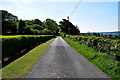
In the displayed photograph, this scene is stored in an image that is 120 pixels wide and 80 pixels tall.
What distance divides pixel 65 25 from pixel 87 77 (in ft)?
262

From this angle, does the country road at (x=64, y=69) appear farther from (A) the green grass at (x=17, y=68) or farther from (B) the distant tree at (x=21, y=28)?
(B) the distant tree at (x=21, y=28)

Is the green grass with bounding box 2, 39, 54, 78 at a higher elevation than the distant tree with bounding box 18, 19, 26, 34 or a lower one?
lower

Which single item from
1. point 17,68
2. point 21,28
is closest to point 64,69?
point 17,68

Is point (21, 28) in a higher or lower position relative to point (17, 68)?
higher

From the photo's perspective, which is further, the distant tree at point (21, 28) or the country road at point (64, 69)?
the distant tree at point (21, 28)

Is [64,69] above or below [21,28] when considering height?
below

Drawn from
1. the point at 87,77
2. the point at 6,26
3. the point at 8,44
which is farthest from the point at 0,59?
the point at 6,26

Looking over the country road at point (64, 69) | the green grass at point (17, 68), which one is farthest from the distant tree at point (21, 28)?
the country road at point (64, 69)

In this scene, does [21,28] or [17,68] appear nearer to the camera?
[17,68]

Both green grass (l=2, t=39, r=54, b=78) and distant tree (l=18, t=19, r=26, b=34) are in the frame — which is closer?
green grass (l=2, t=39, r=54, b=78)

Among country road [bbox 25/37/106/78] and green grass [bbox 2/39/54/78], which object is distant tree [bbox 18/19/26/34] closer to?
green grass [bbox 2/39/54/78]

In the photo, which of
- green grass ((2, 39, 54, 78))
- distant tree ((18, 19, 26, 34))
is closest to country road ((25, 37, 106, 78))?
green grass ((2, 39, 54, 78))

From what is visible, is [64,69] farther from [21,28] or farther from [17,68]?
[21,28]

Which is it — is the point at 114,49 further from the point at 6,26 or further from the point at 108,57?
the point at 6,26
